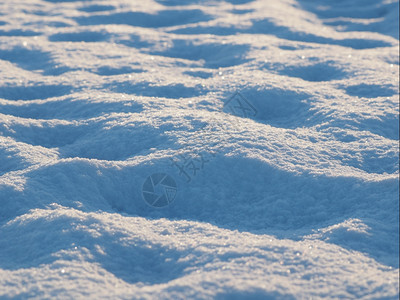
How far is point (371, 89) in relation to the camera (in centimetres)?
395

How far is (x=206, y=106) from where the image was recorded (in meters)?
3.64

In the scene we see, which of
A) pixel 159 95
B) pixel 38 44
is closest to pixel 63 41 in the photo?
pixel 38 44

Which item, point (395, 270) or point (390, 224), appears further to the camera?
point (390, 224)

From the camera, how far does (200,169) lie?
9.12 ft

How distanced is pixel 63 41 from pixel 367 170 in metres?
4.27

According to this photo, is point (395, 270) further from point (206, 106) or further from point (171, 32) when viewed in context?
point (171, 32)

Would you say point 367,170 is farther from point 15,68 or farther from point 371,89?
point 15,68

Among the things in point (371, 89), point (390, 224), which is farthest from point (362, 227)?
point (371, 89)

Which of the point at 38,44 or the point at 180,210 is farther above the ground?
the point at 38,44

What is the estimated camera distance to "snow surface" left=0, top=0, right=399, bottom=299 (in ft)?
6.40

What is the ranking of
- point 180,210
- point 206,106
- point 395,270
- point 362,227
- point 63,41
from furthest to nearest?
1. point 63,41
2. point 206,106
3. point 180,210
4. point 362,227
5. point 395,270

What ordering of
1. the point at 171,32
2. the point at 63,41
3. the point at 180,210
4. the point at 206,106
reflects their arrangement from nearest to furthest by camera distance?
the point at 180,210 → the point at 206,106 → the point at 63,41 → the point at 171,32

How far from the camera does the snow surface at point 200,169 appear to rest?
6.40 ft

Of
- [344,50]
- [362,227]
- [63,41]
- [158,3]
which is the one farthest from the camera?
[158,3]
